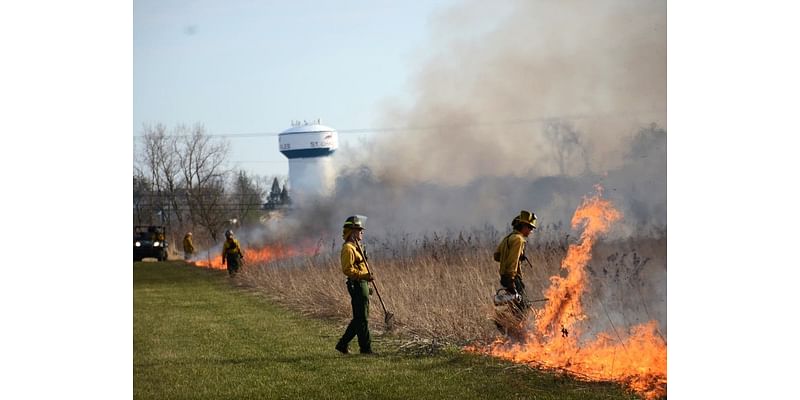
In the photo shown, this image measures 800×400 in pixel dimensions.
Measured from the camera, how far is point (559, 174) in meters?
11.1

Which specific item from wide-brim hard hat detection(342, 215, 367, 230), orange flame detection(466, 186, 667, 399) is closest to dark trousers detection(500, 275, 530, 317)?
orange flame detection(466, 186, 667, 399)

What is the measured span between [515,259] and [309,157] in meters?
4.26

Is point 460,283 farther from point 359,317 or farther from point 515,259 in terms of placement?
point 359,317

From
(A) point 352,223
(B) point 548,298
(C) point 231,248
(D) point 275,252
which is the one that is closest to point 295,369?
Result: (A) point 352,223

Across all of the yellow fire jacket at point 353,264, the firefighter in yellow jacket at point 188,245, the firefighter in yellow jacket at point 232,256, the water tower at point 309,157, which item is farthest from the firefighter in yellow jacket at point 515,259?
the firefighter in yellow jacket at point 188,245

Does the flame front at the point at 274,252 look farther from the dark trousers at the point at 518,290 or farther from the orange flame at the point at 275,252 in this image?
the dark trousers at the point at 518,290

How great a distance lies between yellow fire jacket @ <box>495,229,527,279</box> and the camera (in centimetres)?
845

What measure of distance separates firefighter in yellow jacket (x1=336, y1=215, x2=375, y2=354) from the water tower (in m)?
2.10

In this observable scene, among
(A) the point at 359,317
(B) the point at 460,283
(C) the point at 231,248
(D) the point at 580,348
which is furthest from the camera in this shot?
(C) the point at 231,248

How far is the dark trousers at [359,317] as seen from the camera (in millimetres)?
8328

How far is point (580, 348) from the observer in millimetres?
7820

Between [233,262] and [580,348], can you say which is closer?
A: [580,348]

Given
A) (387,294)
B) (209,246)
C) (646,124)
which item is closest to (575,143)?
(646,124)

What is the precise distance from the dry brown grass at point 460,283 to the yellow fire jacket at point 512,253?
380 mm
